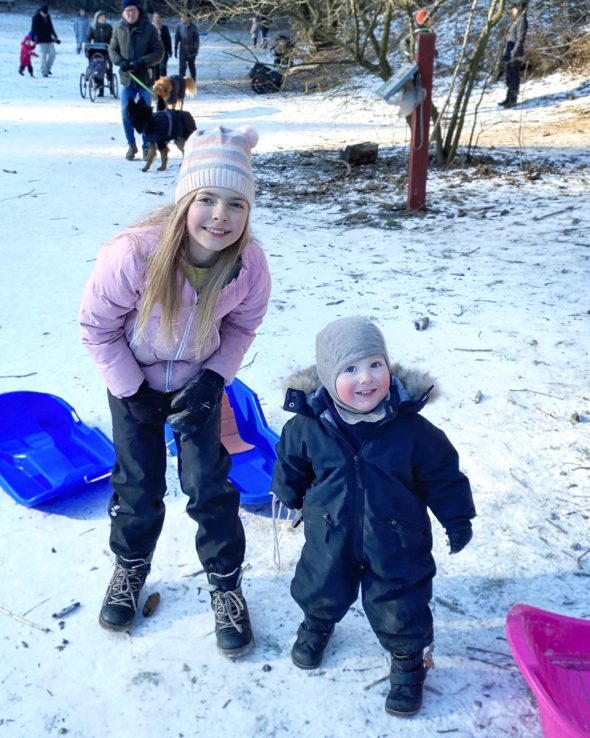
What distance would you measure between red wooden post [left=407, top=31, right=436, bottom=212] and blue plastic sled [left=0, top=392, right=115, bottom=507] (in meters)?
4.13

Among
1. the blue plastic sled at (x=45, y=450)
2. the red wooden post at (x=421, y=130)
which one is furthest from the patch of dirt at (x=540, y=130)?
the blue plastic sled at (x=45, y=450)

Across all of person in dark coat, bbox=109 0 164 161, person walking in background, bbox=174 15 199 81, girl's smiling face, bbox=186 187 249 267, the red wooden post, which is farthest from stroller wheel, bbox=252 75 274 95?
girl's smiling face, bbox=186 187 249 267

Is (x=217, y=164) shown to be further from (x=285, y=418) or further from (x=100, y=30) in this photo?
(x=100, y=30)

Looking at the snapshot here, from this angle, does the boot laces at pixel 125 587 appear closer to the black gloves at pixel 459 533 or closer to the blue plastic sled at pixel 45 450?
the blue plastic sled at pixel 45 450

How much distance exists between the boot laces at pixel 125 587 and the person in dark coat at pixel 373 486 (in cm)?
61

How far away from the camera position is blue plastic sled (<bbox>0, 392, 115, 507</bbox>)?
2.83 m

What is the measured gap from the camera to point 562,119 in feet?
35.5

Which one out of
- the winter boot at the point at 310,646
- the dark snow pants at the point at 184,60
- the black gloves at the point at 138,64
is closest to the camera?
the winter boot at the point at 310,646

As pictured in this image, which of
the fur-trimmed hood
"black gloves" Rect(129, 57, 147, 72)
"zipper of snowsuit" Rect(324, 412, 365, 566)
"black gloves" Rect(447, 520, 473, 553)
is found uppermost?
"black gloves" Rect(129, 57, 147, 72)

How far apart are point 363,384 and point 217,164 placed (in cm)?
→ 68

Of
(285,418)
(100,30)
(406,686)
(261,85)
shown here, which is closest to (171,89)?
(261,85)

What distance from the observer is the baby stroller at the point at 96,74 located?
548 inches

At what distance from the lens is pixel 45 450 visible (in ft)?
10.3

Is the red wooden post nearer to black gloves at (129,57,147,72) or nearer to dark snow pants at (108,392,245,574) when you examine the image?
black gloves at (129,57,147,72)
